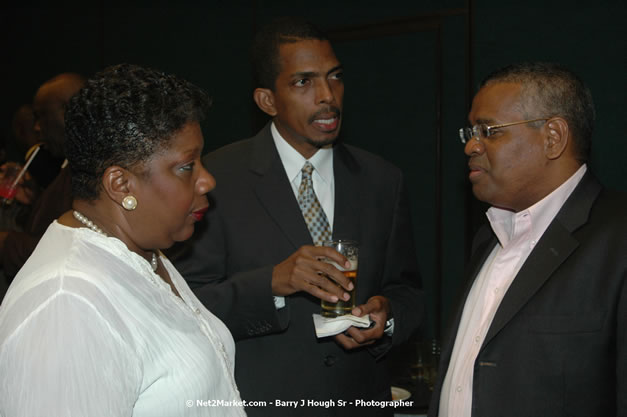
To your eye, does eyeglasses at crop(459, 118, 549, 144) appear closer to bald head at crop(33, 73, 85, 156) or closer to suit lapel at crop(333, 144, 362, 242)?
suit lapel at crop(333, 144, 362, 242)

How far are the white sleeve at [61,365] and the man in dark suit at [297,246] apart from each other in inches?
33.9

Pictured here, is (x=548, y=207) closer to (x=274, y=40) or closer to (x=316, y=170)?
(x=316, y=170)

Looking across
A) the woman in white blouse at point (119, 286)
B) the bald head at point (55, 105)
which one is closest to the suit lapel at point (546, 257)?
the woman in white blouse at point (119, 286)

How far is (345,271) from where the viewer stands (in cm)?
185

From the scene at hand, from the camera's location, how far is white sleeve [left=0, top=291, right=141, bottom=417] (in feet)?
3.37

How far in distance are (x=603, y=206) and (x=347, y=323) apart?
90 cm

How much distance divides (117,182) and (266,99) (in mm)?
1196

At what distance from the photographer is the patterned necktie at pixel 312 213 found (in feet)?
7.23

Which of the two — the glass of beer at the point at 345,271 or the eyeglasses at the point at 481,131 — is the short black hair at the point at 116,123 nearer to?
the glass of beer at the point at 345,271

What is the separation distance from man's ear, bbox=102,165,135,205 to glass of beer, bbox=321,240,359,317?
29.7 inches

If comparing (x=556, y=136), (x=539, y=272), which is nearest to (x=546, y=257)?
(x=539, y=272)

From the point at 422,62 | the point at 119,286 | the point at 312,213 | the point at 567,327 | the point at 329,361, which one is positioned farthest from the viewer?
the point at 422,62

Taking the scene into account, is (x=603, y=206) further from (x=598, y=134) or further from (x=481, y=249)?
(x=598, y=134)

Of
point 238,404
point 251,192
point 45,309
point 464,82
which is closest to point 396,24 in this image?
point 464,82
